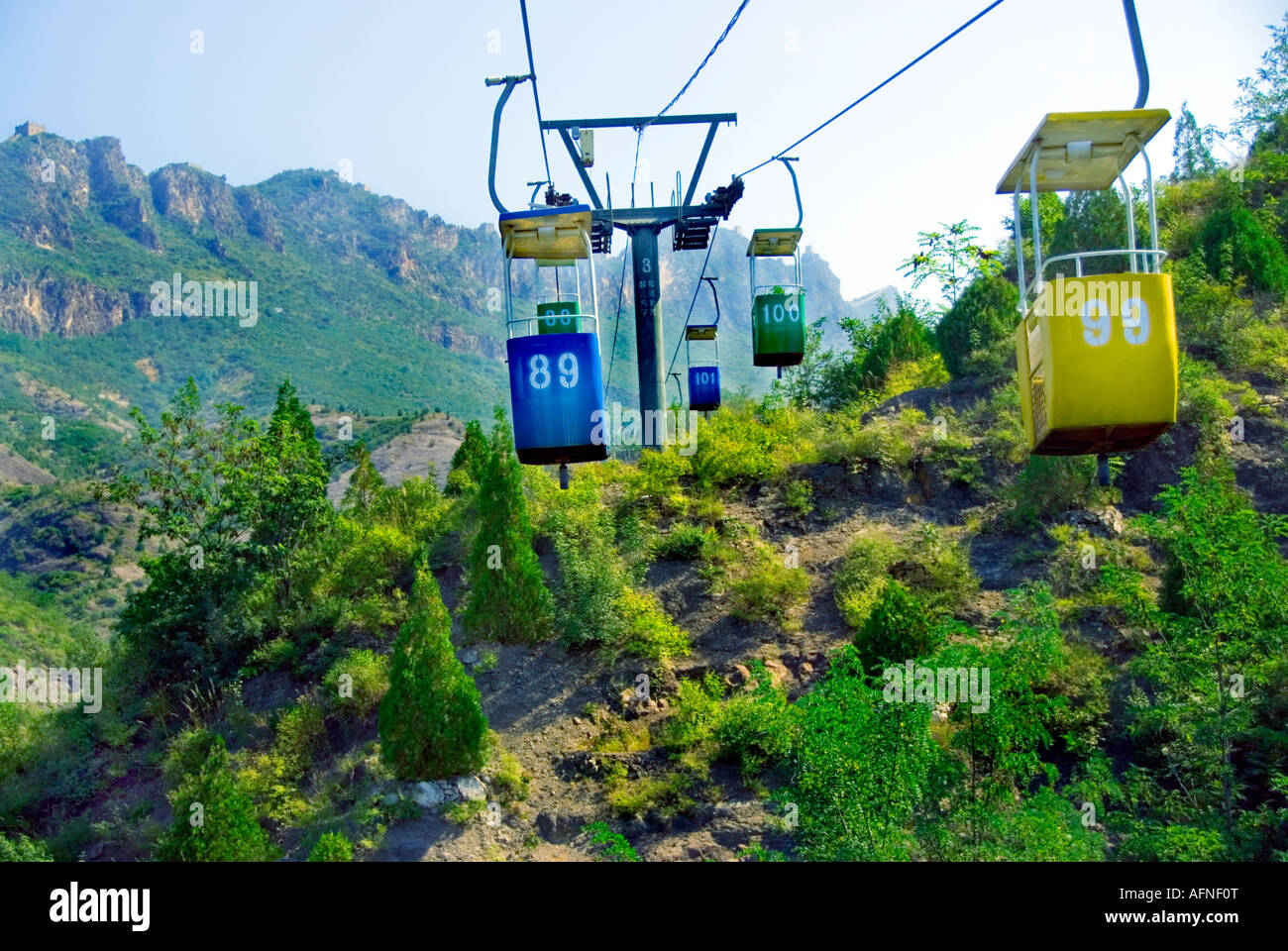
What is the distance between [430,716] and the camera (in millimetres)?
10914

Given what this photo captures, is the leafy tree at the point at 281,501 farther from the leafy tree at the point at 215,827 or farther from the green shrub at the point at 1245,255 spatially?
the green shrub at the point at 1245,255

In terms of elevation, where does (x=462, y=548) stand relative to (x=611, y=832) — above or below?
above

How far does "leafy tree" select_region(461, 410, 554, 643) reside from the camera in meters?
13.2

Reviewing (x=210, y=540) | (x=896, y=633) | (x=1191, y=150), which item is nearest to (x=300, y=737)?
(x=210, y=540)

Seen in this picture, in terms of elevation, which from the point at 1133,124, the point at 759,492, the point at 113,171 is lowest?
the point at 759,492

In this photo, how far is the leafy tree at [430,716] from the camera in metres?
10.9

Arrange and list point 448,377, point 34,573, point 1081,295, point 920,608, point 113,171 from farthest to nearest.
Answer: point 113,171, point 448,377, point 34,573, point 920,608, point 1081,295

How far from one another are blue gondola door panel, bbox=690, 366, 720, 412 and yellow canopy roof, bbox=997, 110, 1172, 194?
1089 centimetres

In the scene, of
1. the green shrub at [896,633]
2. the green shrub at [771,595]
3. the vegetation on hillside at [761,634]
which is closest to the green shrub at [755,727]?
the vegetation on hillside at [761,634]

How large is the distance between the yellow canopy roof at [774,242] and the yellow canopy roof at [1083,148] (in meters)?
7.18

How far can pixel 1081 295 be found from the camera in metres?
6.71

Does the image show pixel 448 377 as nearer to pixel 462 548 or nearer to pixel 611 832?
pixel 462 548

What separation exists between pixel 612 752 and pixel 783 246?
7538mm

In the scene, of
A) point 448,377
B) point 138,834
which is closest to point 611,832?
point 138,834
